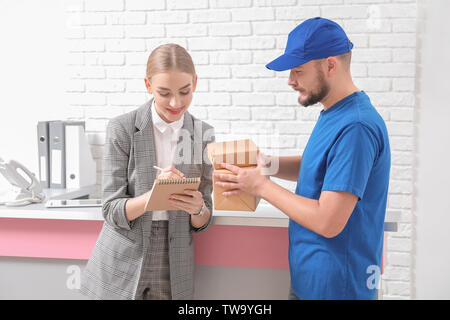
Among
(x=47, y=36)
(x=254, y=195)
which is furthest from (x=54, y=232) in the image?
(x=47, y=36)

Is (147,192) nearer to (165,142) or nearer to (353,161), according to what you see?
(165,142)

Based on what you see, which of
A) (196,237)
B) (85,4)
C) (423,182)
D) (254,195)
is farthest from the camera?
(85,4)

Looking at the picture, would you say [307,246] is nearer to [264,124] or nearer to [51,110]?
[264,124]

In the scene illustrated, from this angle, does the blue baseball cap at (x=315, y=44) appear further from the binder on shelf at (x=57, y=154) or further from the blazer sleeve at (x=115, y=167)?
the binder on shelf at (x=57, y=154)

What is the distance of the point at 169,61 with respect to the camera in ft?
4.48

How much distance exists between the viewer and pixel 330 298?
1.26 metres

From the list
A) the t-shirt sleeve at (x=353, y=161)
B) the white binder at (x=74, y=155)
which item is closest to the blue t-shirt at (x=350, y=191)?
the t-shirt sleeve at (x=353, y=161)

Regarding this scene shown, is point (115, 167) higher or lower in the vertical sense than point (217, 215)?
higher

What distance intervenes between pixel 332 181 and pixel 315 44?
43 centimetres

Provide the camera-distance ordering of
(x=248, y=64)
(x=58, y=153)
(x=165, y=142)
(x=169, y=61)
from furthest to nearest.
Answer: (x=248, y=64), (x=58, y=153), (x=165, y=142), (x=169, y=61)

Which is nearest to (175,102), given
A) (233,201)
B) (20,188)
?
(233,201)

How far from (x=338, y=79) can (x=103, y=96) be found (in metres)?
1.87

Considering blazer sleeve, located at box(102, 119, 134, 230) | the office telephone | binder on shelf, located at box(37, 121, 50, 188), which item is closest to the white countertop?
the office telephone

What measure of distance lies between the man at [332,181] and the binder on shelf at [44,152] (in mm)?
1558
